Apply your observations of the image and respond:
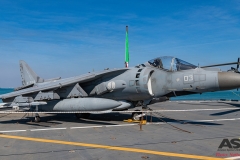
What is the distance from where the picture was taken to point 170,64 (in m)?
10.7

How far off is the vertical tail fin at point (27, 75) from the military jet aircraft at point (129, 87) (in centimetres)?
389

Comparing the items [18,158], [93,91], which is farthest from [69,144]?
[93,91]

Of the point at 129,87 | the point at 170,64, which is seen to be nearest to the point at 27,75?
the point at 129,87

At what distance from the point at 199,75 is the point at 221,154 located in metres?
4.44

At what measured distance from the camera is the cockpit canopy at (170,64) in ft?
34.6

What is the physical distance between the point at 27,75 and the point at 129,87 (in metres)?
8.69

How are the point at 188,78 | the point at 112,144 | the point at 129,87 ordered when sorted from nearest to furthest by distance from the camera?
the point at 112,144
the point at 188,78
the point at 129,87

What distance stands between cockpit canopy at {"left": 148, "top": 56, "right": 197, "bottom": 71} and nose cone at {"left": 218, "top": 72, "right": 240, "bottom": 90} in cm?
141

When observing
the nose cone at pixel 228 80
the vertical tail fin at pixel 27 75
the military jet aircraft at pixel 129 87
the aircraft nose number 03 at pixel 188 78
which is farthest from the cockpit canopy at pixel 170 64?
the vertical tail fin at pixel 27 75

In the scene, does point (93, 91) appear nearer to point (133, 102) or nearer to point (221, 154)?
point (133, 102)

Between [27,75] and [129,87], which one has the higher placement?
[27,75]

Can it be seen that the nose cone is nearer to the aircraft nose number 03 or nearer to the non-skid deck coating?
the aircraft nose number 03

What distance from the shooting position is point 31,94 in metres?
12.3

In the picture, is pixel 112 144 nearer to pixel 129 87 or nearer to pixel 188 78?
pixel 129 87
